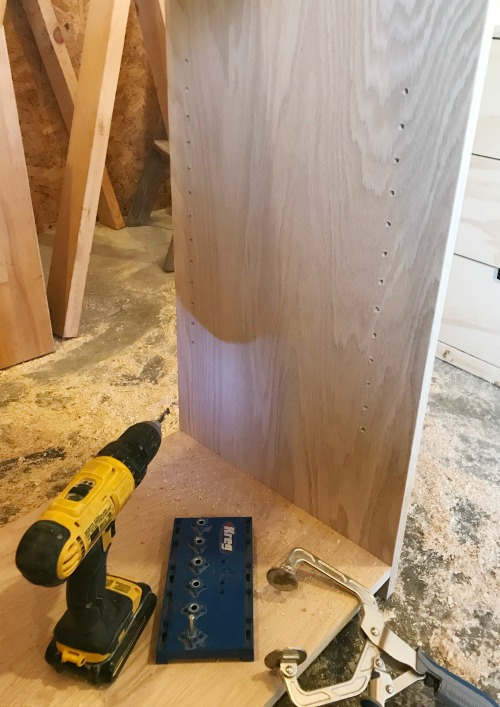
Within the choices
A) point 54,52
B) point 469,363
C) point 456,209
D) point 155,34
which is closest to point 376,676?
point 456,209

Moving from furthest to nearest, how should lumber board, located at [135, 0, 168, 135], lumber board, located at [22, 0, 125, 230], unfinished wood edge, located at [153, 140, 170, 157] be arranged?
unfinished wood edge, located at [153, 140, 170, 157] → lumber board, located at [22, 0, 125, 230] → lumber board, located at [135, 0, 168, 135]

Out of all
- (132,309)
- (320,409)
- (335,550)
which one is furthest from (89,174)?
(335,550)

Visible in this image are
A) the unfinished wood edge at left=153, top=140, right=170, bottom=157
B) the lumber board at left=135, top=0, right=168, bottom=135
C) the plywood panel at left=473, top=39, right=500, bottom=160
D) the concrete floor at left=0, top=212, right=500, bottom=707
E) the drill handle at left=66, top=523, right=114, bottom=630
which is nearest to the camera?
the drill handle at left=66, top=523, right=114, bottom=630

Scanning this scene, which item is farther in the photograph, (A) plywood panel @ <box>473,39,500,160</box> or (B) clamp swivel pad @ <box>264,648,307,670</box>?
(A) plywood panel @ <box>473,39,500,160</box>

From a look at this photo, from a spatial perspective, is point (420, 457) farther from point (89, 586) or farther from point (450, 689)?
point (89, 586)

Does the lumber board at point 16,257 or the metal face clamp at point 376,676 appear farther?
the lumber board at point 16,257

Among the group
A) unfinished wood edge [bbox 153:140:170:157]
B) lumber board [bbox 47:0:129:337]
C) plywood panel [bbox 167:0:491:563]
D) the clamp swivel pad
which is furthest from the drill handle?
unfinished wood edge [bbox 153:140:170:157]

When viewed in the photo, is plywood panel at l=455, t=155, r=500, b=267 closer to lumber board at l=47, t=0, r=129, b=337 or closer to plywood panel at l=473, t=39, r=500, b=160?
plywood panel at l=473, t=39, r=500, b=160

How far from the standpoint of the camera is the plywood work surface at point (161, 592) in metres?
0.72

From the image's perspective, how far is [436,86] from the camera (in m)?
0.60

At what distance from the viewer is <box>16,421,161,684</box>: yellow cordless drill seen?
1.97 ft

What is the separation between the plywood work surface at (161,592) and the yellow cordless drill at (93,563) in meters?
0.03

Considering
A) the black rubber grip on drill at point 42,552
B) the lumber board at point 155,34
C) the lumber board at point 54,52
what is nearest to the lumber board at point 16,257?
the lumber board at point 155,34

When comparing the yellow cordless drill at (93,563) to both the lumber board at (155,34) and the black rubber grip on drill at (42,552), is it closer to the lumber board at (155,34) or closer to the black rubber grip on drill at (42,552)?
the black rubber grip on drill at (42,552)
